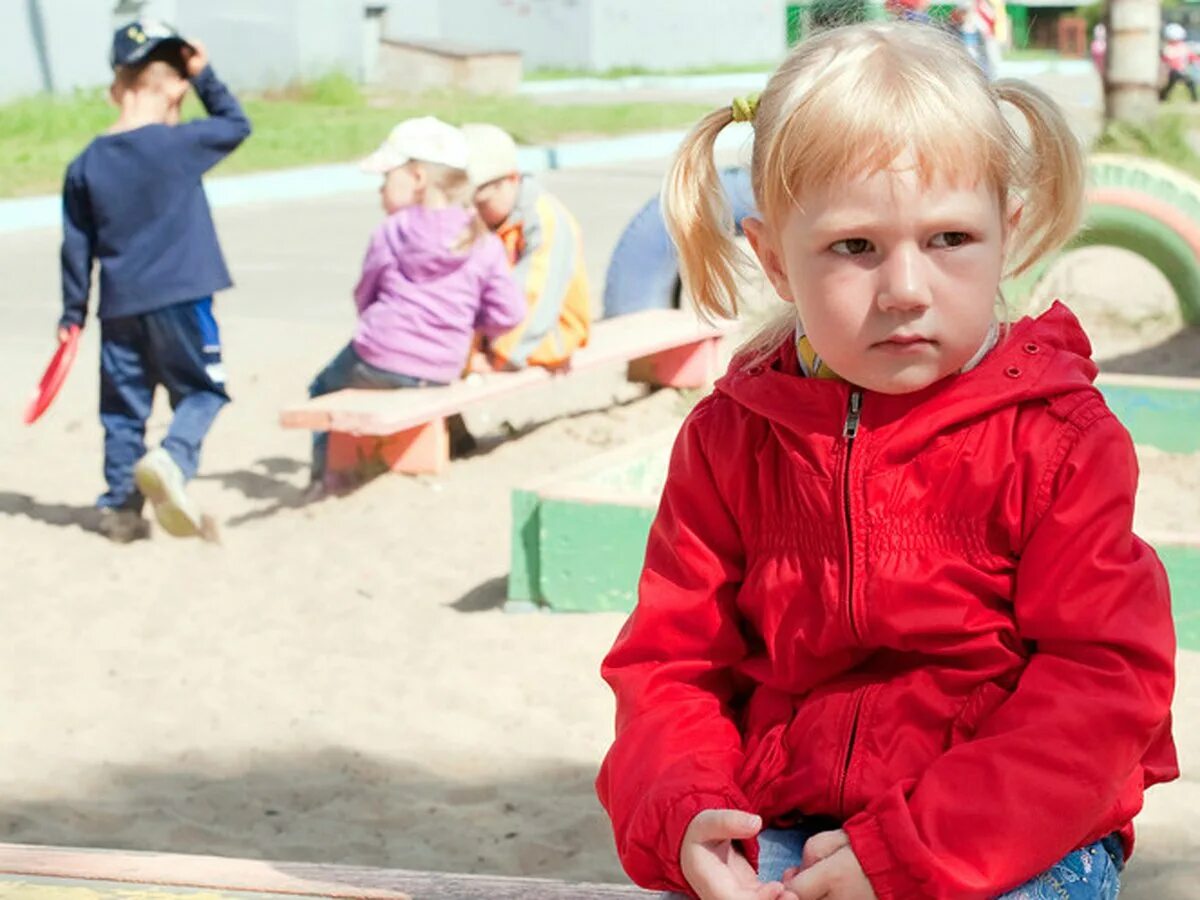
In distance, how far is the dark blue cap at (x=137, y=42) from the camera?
6.55 m

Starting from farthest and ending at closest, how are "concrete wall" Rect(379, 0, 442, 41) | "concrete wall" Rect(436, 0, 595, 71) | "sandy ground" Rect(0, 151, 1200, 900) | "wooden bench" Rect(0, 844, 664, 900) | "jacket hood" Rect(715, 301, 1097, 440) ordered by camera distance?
"concrete wall" Rect(436, 0, 595, 71) → "concrete wall" Rect(379, 0, 442, 41) → "sandy ground" Rect(0, 151, 1200, 900) → "wooden bench" Rect(0, 844, 664, 900) → "jacket hood" Rect(715, 301, 1097, 440)

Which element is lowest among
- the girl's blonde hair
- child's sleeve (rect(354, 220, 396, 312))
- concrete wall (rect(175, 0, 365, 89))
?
concrete wall (rect(175, 0, 365, 89))

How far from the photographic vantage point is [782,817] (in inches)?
88.3

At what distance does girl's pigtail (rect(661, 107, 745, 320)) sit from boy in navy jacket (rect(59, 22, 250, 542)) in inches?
173

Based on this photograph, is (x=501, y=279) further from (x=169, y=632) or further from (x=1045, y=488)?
(x=1045, y=488)

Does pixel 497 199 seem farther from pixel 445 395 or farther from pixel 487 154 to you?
pixel 445 395

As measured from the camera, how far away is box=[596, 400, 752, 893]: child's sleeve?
7.32ft

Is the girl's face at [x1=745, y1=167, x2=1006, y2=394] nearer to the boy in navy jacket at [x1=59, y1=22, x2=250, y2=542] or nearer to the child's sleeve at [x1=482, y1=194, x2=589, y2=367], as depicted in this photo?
A: the boy in navy jacket at [x1=59, y1=22, x2=250, y2=542]

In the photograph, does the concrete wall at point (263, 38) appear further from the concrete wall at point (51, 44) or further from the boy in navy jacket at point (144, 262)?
the boy in navy jacket at point (144, 262)

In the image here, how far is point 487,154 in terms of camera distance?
7.48 m

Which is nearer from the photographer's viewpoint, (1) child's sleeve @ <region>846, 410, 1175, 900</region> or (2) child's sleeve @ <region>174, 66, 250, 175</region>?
(1) child's sleeve @ <region>846, 410, 1175, 900</region>

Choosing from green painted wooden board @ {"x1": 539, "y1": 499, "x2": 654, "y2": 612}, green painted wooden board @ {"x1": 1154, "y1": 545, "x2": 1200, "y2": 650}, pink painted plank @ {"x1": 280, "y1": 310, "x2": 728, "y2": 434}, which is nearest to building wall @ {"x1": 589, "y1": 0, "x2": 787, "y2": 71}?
pink painted plank @ {"x1": 280, "y1": 310, "x2": 728, "y2": 434}

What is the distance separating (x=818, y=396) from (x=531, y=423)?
20.0 feet

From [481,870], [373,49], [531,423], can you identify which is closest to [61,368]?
[531,423]
